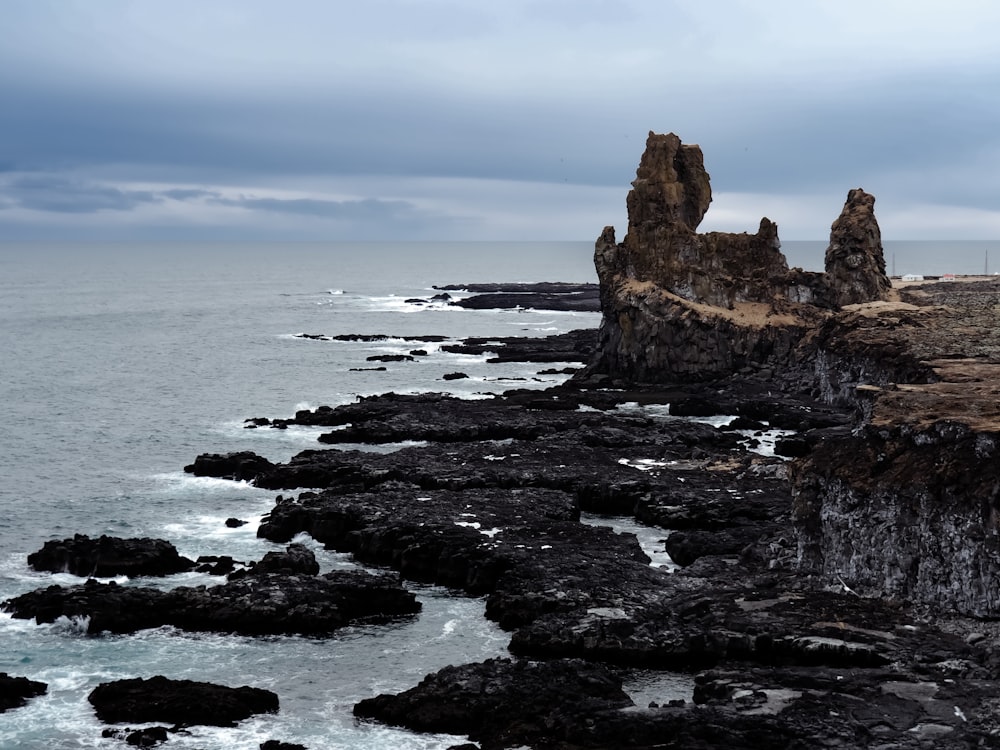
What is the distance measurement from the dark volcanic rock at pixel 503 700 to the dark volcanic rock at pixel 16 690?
11.1 m

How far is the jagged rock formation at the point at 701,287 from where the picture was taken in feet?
365

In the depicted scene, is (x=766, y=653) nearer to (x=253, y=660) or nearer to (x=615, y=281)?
(x=253, y=660)

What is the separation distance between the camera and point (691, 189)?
406 feet

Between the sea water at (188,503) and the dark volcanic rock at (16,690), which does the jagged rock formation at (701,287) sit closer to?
the sea water at (188,503)

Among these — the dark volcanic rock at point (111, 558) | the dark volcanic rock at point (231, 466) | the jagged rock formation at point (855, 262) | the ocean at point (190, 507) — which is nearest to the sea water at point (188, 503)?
the ocean at point (190, 507)

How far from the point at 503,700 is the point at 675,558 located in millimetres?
18113

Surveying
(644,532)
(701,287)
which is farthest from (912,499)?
(701,287)

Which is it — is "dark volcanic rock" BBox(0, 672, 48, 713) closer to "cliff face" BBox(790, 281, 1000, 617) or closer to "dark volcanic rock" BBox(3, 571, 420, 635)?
"dark volcanic rock" BBox(3, 571, 420, 635)

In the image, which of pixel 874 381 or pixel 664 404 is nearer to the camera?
pixel 874 381

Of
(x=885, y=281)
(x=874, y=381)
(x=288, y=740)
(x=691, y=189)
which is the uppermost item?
(x=691, y=189)

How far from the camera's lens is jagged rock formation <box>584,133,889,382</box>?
365 ft

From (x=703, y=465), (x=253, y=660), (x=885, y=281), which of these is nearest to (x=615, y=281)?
(x=885, y=281)

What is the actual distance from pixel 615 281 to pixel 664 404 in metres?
20.8

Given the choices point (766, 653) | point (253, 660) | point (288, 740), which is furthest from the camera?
point (253, 660)
